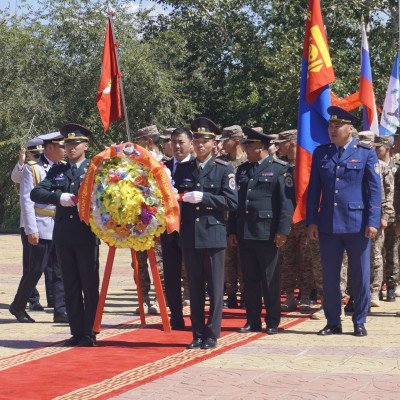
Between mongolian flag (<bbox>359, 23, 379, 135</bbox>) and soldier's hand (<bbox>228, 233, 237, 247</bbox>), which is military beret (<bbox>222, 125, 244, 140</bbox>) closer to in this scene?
soldier's hand (<bbox>228, 233, 237, 247</bbox>)

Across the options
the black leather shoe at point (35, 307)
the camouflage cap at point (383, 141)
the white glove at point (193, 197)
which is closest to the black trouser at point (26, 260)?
the black leather shoe at point (35, 307)

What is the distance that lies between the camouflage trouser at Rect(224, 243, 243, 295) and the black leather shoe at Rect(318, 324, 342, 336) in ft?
9.64

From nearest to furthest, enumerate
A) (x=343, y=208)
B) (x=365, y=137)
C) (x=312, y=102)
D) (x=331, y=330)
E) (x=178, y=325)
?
(x=343, y=208) → (x=331, y=330) → (x=178, y=325) → (x=312, y=102) → (x=365, y=137)

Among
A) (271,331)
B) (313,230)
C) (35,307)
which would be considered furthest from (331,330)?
(35,307)

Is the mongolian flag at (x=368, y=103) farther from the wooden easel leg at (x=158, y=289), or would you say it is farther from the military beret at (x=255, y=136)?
the wooden easel leg at (x=158, y=289)

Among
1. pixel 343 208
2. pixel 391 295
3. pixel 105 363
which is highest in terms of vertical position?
pixel 343 208

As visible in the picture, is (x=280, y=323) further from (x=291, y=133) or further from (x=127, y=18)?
(x=127, y=18)

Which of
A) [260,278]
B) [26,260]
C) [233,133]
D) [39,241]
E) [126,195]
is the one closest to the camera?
[126,195]

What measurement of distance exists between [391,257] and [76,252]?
5432mm

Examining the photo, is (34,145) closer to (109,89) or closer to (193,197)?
(109,89)

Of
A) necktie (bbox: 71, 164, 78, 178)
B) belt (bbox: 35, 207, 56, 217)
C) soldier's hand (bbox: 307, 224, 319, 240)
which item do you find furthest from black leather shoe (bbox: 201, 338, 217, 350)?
belt (bbox: 35, 207, 56, 217)

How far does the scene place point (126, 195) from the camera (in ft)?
32.8

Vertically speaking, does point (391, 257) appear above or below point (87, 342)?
above

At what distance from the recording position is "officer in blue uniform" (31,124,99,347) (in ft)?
33.6
